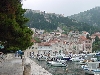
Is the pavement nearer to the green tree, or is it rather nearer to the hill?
the green tree

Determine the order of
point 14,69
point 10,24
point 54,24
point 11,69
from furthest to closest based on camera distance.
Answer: point 54,24 → point 14,69 → point 11,69 → point 10,24

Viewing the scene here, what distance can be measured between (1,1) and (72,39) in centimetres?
9909

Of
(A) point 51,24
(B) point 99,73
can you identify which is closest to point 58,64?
(B) point 99,73

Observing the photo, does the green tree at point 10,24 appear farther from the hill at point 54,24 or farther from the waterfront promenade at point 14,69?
the hill at point 54,24

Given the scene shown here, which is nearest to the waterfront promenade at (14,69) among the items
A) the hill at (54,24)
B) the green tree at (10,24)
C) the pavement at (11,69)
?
the pavement at (11,69)

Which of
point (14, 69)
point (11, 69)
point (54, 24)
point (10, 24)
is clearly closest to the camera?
point (10, 24)

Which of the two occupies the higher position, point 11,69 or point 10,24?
point 10,24

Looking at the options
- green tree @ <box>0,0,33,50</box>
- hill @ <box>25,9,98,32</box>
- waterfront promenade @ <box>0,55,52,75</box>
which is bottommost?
waterfront promenade @ <box>0,55,52,75</box>

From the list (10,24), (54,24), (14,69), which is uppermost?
(54,24)

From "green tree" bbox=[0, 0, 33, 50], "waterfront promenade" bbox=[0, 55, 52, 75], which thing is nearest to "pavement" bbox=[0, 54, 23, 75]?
"waterfront promenade" bbox=[0, 55, 52, 75]

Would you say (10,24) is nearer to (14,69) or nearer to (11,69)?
(11,69)

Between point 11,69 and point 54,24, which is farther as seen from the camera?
point 54,24

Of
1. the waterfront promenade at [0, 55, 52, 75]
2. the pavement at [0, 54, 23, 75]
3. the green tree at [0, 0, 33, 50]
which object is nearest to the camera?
the green tree at [0, 0, 33, 50]

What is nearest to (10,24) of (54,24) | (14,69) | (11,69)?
(11,69)
